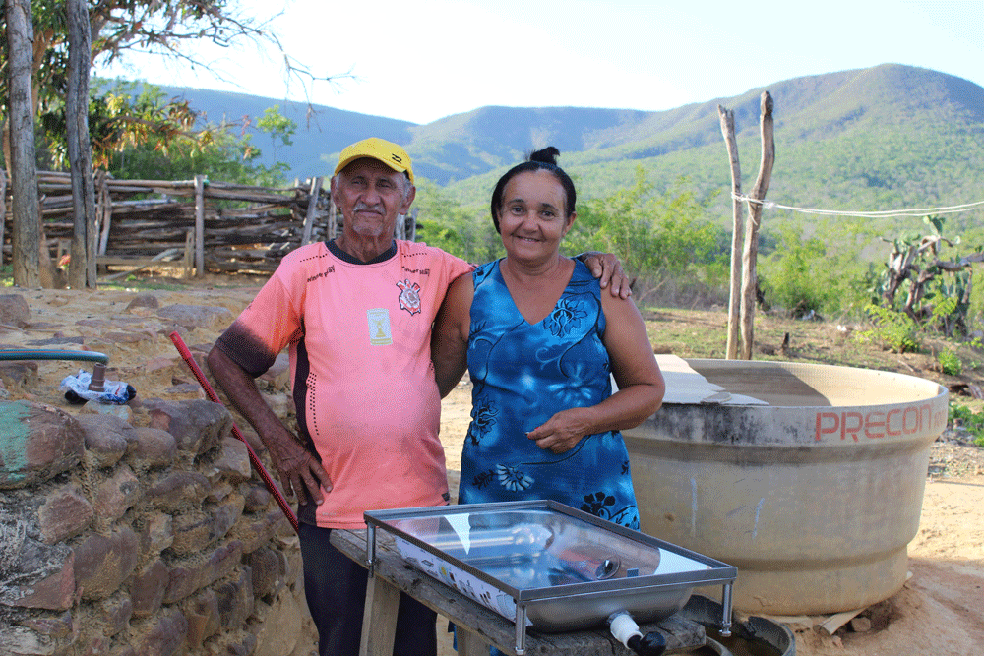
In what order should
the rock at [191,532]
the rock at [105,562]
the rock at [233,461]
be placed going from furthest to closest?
the rock at [233,461] → the rock at [191,532] → the rock at [105,562]

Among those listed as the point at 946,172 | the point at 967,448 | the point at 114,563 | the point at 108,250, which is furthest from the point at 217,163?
the point at 946,172

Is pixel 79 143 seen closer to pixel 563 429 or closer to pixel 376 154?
pixel 376 154

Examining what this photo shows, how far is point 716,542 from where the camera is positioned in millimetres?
3371

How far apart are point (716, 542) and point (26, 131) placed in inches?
226

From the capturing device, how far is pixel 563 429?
1.97 metres

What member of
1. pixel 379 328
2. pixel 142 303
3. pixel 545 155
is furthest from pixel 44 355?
pixel 142 303

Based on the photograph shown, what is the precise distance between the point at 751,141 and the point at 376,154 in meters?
84.8

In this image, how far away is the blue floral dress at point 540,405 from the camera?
206cm

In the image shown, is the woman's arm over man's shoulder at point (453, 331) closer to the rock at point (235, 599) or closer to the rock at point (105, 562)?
the rock at point (105, 562)

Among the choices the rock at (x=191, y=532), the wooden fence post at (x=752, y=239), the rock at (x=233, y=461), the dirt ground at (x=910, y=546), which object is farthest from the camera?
the wooden fence post at (x=752, y=239)

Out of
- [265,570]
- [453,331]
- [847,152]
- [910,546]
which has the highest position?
[847,152]

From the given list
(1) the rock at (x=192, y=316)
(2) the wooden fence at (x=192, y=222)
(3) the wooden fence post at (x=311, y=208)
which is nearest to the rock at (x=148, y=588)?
(1) the rock at (x=192, y=316)

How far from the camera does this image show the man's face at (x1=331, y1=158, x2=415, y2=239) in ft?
7.24

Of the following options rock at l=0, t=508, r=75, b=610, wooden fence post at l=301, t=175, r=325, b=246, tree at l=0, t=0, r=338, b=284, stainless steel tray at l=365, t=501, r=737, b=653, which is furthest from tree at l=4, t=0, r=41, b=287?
wooden fence post at l=301, t=175, r=325, b=246
